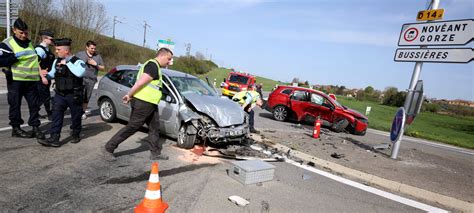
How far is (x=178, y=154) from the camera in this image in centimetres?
560

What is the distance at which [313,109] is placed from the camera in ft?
39.5

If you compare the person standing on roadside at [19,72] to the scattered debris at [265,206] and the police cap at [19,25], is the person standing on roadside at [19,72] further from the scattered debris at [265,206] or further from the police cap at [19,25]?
the scattered debris at [265,206]

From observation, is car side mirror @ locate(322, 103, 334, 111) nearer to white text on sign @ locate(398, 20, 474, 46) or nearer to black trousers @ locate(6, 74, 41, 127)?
white text on sign @ locate(398, 20, 474, 46)

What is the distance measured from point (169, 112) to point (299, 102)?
25.1 ft

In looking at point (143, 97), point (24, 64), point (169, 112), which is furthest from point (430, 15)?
point (24, 64)

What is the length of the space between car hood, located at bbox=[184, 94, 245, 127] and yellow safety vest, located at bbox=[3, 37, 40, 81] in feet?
9.26

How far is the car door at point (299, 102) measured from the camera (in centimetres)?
1238

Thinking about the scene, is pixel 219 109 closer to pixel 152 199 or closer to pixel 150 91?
pixel 150 91

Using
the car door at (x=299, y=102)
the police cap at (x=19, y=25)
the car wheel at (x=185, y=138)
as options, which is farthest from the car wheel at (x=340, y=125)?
the police cap at (x=19, y=25)

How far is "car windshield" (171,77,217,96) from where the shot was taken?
6.59 m

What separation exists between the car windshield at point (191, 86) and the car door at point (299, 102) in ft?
19.7

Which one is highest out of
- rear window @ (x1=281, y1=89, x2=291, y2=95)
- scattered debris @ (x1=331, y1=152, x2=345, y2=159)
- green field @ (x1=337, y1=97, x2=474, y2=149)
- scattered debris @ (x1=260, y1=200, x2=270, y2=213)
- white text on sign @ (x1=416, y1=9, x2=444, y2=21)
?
white text on sign @ (x1=416, y1=9, x2=444, y2=21)

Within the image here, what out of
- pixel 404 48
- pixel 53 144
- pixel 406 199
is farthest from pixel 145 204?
pixel 404 48

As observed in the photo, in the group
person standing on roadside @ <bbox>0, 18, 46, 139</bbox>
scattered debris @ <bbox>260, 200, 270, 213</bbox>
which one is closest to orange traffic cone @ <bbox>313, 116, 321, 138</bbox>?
scattered debris @ <bbox>260, 200, 270, 213</bbox>
